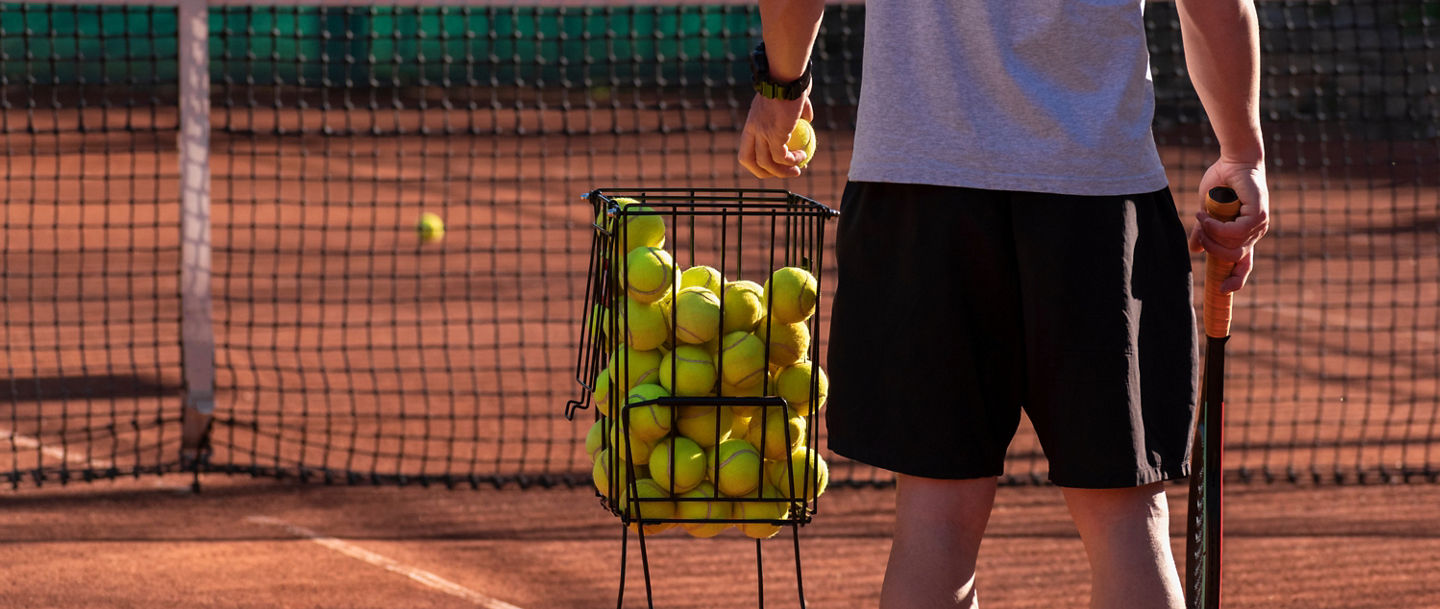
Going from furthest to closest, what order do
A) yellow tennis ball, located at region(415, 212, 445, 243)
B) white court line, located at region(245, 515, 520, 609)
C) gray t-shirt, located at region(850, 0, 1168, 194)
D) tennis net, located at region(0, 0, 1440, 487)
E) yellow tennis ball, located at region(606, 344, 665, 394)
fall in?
1. yellow tennis ball, located at region(415, 212, 445, 243)
2. tennis net, located at region(0, 0, 1440, 487)
3. white court line, located at region(245, 515, 520, 609)
4. yellow tennis ball, located at region(606, 344, 665, 394)
5. gray t-shirt, located at region(850, 0, 1168, 194)

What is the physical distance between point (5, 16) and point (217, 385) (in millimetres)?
12254

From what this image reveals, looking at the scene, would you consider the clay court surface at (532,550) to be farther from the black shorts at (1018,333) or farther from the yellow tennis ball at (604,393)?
the black shorts at (1018,333)

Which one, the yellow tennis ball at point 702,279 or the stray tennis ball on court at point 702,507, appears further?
the yellow tennis ball at point 702,279

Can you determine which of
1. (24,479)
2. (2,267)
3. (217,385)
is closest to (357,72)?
(2,267)

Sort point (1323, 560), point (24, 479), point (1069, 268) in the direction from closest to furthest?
point (1069, 268) < point (1323, 560) < point (24, 479)

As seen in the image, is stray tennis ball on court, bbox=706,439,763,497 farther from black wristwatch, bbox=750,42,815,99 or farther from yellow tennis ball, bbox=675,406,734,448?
black wristwatch, bbox=750,42,815,99

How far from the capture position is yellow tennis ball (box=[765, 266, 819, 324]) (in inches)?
83.7

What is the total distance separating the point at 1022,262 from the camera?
1812mm

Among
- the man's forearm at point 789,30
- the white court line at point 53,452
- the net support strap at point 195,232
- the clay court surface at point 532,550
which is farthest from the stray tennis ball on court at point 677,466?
the white court line at point 53,452

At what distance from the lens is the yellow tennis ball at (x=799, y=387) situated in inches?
84.5

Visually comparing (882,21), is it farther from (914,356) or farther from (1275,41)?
(1275,41)

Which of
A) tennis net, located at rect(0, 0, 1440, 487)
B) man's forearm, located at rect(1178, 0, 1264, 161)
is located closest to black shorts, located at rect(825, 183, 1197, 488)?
man's forearm, located at rect(1178, 0, 1264, 161)

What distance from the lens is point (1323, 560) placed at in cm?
366

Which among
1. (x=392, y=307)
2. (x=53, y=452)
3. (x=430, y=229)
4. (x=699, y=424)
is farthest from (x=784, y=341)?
(x=430, y=229)
